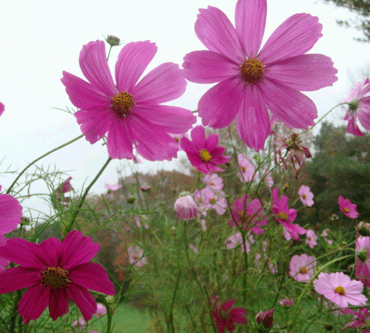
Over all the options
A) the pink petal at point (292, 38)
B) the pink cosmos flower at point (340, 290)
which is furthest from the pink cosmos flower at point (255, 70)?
the pink cosmos flower at point (340, 290)

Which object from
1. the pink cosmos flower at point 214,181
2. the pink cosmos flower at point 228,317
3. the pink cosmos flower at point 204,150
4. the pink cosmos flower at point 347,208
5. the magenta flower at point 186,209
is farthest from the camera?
the pink cosmos flower at point 214,181

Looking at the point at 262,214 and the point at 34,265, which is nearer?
the point at 34,265

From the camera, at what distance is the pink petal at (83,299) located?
179 mm

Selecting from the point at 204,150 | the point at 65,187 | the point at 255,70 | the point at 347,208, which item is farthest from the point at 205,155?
the point at 347,208

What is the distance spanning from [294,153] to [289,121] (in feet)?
0.52

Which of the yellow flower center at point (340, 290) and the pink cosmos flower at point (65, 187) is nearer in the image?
the pink cosmos flower at point (65, 187)

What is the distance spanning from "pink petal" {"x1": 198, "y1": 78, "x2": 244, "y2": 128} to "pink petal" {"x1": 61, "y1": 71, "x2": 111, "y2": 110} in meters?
0.05

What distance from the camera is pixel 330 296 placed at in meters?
0.53

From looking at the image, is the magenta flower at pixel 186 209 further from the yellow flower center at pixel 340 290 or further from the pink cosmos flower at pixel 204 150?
the yellow flower center at pixel 340 290

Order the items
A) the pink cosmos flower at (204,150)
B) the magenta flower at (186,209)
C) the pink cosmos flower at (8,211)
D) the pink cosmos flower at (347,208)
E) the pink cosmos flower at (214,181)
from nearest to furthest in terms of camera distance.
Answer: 1. the pink cosmos flower at (8,211)
2. the pink cosmos flower at (204,150)
3. the magenta flower at (186,209)
4. the pink cosmos flower at (347,208)
5. the pink cosmos flower at (214,181)

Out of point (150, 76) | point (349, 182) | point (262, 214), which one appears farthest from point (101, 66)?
point (349, 182)

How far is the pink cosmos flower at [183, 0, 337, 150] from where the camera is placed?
0.17m

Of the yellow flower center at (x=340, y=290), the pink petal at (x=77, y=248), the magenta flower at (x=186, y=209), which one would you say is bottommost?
the yellow flower center at (x=340, y=290)

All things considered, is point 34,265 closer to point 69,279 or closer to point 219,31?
point 69,279
